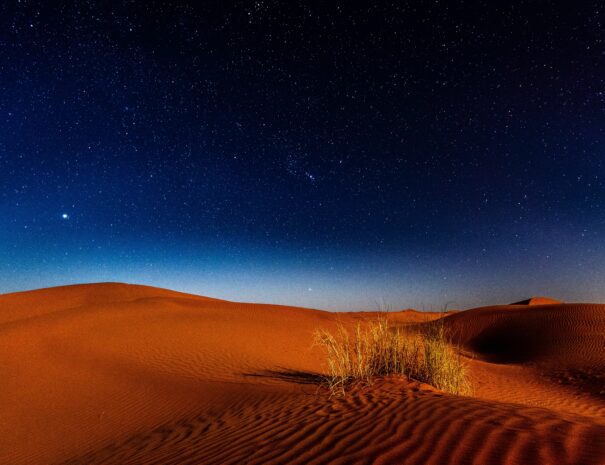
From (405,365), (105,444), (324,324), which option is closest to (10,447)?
(105,444)

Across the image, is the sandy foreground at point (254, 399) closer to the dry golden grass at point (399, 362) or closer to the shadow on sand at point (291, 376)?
the shadow on sand at point (291, 376)

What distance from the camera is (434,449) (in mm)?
3252

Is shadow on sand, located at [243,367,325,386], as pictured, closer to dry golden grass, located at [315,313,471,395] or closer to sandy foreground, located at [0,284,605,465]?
sandy foreground, located at [0,284,605,465]

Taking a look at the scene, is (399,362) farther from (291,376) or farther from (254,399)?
(291,376)

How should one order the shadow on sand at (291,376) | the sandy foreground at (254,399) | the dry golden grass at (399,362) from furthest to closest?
the shadow on sand at (291,376)
the dry golden grass at (399,362)
the sandy foreground at (254,399)

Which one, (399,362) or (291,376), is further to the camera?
(291,376)

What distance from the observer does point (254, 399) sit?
7242 millimetres

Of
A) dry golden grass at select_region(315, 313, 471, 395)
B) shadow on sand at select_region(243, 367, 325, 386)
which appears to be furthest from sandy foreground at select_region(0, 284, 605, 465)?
Result: dry golden grass at select_region(315, 313, 471, 395)

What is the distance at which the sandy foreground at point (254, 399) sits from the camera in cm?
348

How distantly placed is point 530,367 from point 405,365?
36.6 ft

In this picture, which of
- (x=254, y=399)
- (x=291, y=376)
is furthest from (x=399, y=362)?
(x=291, y=376)

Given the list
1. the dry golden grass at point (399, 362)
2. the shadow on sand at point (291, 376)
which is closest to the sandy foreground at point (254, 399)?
the shadow on sand at point (291, 376)

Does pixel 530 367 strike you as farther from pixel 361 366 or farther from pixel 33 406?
pixel 33 406

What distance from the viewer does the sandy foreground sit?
137 inches
